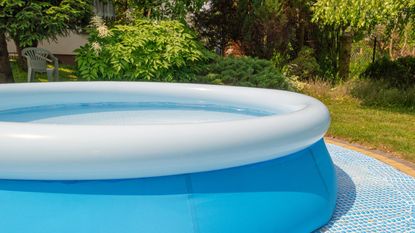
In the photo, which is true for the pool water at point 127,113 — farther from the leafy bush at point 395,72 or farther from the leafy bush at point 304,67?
the leafy bush at point 304,67

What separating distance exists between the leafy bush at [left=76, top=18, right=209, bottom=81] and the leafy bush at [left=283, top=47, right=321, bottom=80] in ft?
17.0

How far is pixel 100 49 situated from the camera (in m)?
8.73

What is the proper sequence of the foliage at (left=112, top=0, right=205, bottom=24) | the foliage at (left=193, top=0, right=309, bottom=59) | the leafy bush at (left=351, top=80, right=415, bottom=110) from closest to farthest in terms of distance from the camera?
1. the leafy bush at (left=351, top=80, right=415, bottom=110)
2. the foliage at (left=112, top=0, right=205, bottom=24)
3. the foliage at (left=193, top=0, right=309, bottom=59)

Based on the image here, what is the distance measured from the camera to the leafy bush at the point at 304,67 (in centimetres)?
1374

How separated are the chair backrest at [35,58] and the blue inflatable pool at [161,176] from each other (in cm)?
799

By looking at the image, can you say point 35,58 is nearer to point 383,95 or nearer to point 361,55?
point 383,95

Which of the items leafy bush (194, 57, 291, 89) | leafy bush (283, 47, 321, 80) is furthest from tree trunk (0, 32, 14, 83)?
leafy bush (283, 47, 321, 80)

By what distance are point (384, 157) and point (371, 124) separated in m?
2.57

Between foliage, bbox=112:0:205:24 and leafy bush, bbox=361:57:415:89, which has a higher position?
foliage, bbox=112:0:205:24

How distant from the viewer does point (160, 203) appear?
2.41m

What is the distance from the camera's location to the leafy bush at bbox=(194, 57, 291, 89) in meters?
10.1

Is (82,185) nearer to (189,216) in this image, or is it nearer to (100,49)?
(189,216)

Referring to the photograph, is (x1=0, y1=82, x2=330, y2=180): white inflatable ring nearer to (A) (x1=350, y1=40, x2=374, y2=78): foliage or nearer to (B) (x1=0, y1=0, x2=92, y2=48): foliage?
(B) (x1=0, y1=0, x2=92, y2=48): foliage

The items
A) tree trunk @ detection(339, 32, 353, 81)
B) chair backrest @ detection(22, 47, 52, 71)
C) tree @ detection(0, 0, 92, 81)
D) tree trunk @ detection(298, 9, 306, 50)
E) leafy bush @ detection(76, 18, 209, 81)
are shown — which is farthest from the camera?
tree trunk @ detection(339, 32, 353, 81)
